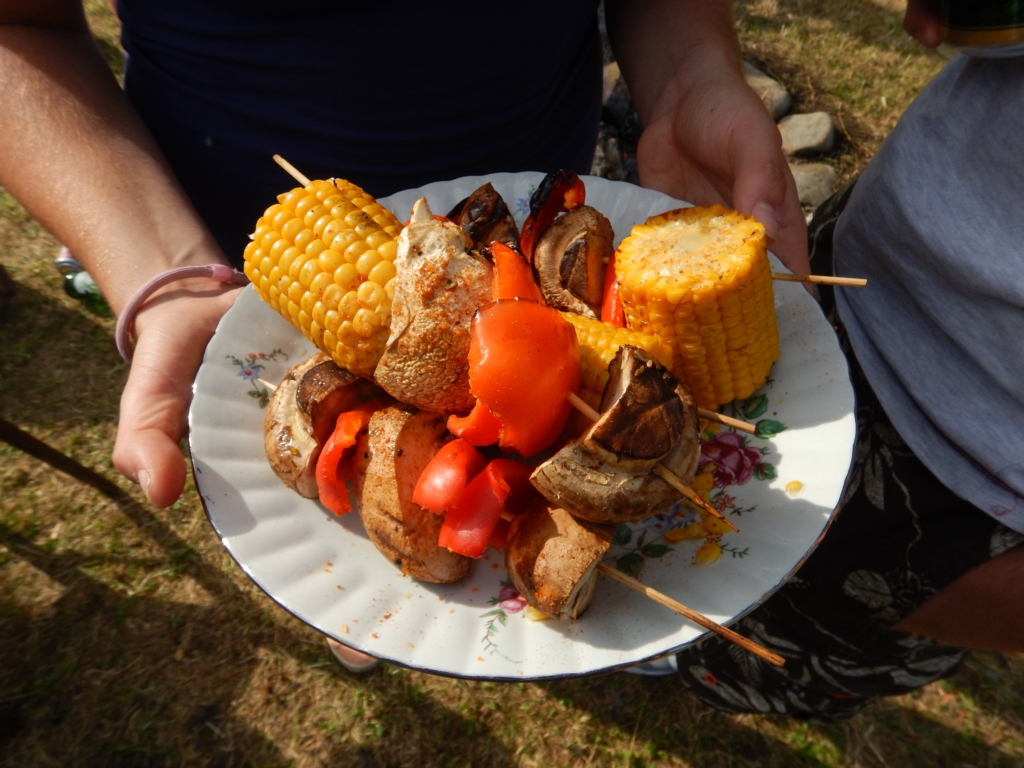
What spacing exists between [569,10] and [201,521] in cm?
355

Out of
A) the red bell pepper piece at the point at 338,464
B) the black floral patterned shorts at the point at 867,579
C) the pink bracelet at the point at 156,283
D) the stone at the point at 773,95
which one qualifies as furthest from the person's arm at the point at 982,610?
the stone at the point at 773,95

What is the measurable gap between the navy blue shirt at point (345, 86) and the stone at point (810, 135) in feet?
12.6

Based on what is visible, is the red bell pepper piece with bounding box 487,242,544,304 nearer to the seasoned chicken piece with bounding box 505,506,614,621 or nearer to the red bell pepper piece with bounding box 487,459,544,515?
the red bell pepper piece with bounding box 487,459,544,515

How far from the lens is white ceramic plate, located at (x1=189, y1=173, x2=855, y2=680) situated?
169cm

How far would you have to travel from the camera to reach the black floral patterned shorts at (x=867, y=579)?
199 centimetres

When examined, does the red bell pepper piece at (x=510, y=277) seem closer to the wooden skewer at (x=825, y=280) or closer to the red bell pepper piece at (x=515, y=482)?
the red bell pepper piece at (x=515, y=482)

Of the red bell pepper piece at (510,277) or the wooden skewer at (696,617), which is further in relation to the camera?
the red bell pepper piece at (510,277)

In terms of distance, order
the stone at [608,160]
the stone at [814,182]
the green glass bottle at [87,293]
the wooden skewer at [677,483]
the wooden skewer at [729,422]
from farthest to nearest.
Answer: the stone at [814,182] < the stone at [608,160] < the green glass bottle at [87,293] < the wooden skewer at [729,422] < the wooden skewer at [677,483]

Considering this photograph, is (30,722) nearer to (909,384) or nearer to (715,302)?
(715,302)

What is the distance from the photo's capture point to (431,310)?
1798 millimetres

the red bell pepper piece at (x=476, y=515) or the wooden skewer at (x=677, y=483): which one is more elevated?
the wooden skewer at (x=677, y=483)

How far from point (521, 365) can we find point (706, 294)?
606 millimetres

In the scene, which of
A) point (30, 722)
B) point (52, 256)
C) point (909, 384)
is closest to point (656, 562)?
point (909, 384)

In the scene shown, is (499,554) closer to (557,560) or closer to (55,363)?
(557,560)
